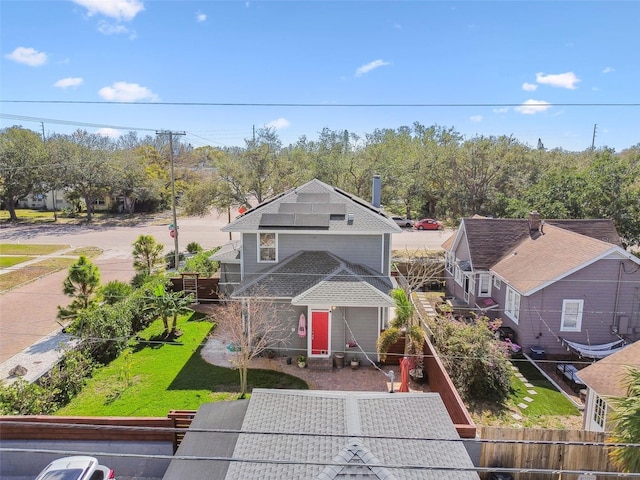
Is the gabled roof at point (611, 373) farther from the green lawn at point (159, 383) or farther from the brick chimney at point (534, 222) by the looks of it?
the brick chimney at point (534, 222)

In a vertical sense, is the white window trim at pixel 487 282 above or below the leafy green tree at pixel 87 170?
below

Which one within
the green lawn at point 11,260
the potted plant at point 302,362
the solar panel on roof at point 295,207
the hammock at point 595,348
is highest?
the solar panel on roof at point 295,207

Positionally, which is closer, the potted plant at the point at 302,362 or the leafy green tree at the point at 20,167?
Answer: the potted plant at the point at 302,362

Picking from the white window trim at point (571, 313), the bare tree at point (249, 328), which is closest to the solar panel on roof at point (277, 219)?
the bare tree at point (249, 328)

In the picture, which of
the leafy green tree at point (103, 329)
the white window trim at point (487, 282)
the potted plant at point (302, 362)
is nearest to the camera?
the leafy green tree at point (103, 329)

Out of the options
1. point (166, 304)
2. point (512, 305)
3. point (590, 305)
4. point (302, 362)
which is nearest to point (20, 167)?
point (166, 304)

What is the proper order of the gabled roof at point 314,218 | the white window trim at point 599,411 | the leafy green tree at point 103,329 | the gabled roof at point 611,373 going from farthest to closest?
the gabled roof at point 314,218 → the leafy green tree at point 103,329 → the white window trim at point 599,411 → the gabled roof at point 611,373

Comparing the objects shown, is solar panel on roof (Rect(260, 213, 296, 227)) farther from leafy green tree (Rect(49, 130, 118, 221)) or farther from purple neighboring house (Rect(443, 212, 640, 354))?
leafy green tree (Rect(49, 130, 118, 221))

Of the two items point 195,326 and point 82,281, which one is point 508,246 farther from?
point 82,281
